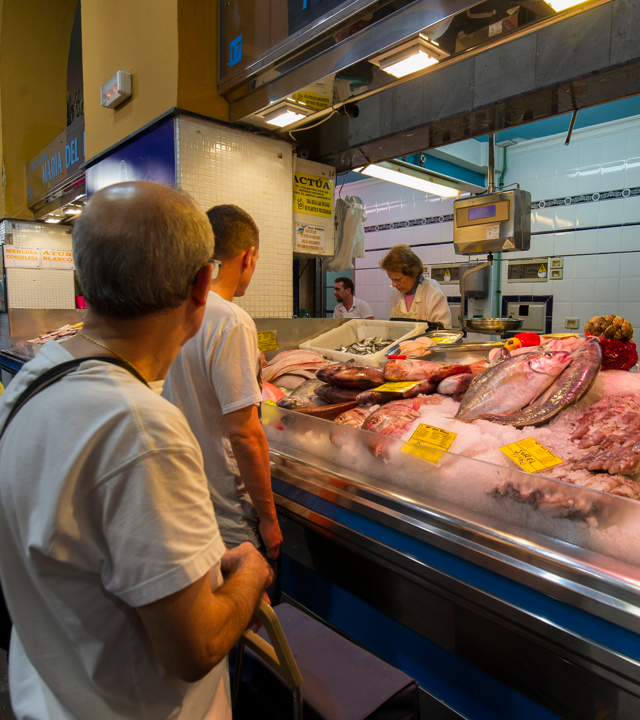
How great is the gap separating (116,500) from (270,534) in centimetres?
130

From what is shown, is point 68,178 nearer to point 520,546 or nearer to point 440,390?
point 440,390

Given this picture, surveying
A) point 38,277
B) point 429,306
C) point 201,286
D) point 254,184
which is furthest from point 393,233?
point 201,286

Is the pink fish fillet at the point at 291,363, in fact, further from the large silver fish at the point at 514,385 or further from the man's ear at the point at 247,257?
the large silver fish at the point at 514,385

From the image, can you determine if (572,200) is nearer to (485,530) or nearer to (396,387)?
(396,387)

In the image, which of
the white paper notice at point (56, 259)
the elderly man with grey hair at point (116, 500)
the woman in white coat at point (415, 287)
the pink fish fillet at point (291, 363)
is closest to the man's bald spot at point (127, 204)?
the elderly man with grey hair at point (116, 500)

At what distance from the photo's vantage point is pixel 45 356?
32.1 inches

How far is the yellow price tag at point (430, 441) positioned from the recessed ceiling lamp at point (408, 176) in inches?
128

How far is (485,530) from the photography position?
1314mm

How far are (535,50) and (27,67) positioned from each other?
7262 millimetres

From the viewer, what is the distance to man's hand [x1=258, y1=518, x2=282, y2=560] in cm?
191

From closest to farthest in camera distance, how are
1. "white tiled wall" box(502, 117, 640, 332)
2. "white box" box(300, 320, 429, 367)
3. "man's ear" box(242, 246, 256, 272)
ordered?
"man's ear" box(242, 246, 256, 272) < "white box" box(300, 320, 429, 367) < "white tiled wall" box(502, 117, 640, 332)

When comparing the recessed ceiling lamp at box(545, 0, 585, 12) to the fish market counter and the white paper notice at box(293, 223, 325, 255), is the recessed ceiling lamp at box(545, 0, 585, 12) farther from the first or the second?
the white paper notice at box(293, 223, 325, 255)

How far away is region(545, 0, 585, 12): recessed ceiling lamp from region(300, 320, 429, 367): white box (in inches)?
Result: 77.5

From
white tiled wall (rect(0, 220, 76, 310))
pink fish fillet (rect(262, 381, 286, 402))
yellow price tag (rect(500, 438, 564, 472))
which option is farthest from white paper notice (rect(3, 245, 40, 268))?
yellow price tag (rect(500, 438, 564, 472))
